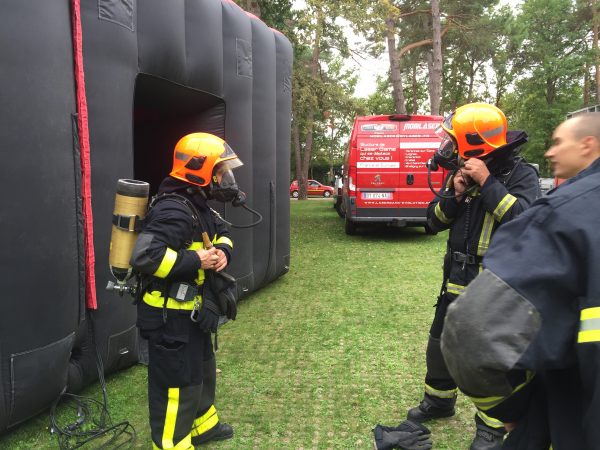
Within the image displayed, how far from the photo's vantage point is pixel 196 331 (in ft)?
8.73

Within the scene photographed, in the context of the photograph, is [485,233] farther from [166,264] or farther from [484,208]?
[166,264]

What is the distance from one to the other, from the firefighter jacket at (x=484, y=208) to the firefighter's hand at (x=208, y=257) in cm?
143

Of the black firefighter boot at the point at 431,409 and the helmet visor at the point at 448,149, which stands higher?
the helmet visor at the point at 448,149

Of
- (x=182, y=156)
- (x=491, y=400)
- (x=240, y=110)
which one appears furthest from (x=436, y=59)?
(x=491, y=400)

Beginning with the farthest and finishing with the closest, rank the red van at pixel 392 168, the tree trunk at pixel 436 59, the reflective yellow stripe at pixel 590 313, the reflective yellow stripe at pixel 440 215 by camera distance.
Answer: the tree trunk at pixel 436 59 → the red van at pixel 392 168 → the reflective yellow stripe at pixel 440 215 → the reflective yellow stripe at pixel 590 313

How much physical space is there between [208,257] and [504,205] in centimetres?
162

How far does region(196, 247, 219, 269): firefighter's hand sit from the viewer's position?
257cm

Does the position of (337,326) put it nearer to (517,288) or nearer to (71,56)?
(71,56)

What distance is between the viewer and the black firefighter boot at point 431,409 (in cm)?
315

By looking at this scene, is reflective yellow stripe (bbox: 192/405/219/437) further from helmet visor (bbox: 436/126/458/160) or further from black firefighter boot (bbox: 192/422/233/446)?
helmet visor (bbox: 436/126/458/160)

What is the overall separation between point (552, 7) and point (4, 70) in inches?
1364

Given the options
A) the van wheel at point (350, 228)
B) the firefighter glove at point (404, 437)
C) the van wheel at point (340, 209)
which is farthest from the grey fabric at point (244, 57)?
the van wheel at point (340, 209)

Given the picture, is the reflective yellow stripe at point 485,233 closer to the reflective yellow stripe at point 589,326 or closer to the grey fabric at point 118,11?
the reflective yellow stripe at point 589,326

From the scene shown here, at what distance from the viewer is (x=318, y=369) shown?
158 inches
